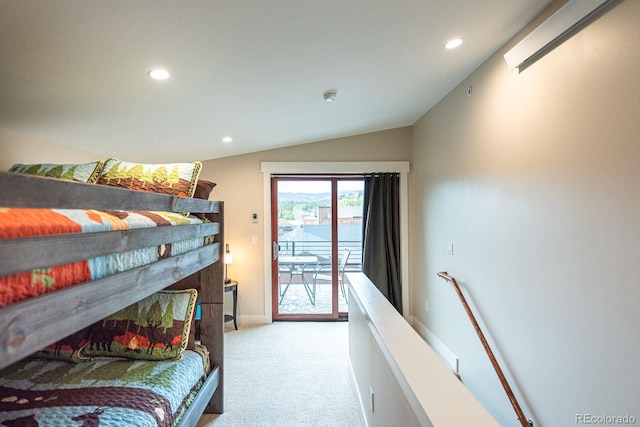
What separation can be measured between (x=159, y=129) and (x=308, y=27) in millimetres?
1779

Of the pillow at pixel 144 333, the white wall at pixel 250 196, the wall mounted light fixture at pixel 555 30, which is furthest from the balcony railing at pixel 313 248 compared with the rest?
the wall mounted light fixture at pixel 555 30

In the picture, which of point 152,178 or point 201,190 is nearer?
point 152,178

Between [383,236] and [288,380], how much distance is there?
220cm

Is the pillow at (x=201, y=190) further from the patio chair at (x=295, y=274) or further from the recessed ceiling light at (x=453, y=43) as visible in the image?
the patio chair at (x=295, y=274)

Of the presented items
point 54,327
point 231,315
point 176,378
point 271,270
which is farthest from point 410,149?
point 54,327

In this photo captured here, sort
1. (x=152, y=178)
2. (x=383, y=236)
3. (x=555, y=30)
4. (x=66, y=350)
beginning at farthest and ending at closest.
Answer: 1. (x=383, y=236)
2. (x=152, y=178)
3. (x=66, y=350)
4. (x=555, y=30)

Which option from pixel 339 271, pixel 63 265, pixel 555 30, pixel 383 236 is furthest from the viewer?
pixel 339 271

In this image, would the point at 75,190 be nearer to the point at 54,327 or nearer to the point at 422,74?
the point at 54,327

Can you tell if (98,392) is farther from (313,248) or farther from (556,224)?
(313,248)

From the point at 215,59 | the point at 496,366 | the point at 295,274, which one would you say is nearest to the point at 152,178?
the point at 215,59

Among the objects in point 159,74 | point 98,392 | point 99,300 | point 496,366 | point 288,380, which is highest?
point 159,74

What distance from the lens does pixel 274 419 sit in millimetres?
2141

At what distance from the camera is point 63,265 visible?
85 centimetres

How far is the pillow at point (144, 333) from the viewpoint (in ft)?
5.75
